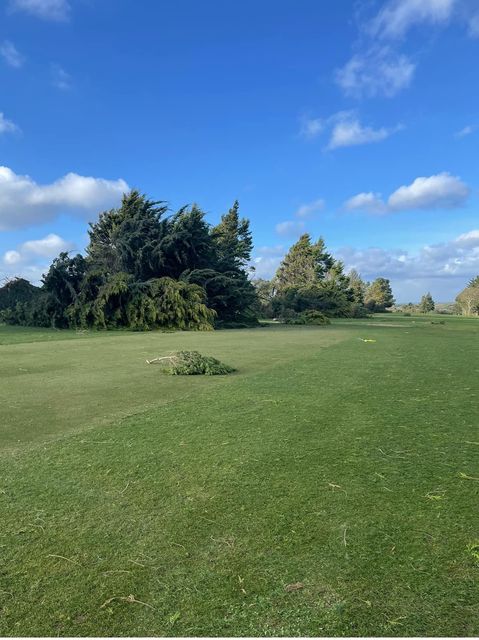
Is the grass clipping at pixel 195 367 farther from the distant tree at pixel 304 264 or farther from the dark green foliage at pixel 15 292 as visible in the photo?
the distant tree at pixel 304 264

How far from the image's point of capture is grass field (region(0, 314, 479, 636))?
1.79 metres

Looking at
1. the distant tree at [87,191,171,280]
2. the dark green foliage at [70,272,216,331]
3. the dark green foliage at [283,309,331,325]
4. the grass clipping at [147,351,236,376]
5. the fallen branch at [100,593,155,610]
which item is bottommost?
the fallen branch at [100,593,155,610]

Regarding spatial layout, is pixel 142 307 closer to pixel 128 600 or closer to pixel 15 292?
pixel 15 292

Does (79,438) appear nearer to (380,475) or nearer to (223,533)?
(223,533)

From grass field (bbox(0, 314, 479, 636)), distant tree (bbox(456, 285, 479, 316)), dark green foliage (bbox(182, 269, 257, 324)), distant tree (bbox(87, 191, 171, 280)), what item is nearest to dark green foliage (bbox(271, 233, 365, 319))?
dark green foliage (bbox(182, 269, 257, 324))

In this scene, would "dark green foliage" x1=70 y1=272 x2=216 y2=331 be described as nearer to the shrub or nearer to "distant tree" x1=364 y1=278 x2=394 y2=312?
the shrub

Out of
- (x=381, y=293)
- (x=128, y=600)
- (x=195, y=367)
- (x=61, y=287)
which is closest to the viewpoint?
(x=128, y=600)

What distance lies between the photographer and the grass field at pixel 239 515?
1792mm

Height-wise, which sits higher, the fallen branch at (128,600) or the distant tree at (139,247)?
the distant tree at (139,247)

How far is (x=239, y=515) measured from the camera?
2566 mm

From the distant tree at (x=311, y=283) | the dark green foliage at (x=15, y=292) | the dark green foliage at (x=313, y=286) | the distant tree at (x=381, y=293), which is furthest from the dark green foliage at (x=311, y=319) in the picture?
the distant tree at (x=381, y=293)

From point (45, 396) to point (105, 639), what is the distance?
14.3ft

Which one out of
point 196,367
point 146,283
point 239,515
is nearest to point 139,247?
point 146,283

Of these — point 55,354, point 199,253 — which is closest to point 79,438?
point 55,354
